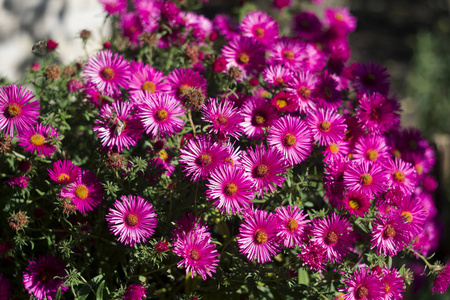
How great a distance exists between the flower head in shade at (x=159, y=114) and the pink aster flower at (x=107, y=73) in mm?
163

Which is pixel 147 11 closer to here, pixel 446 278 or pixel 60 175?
pixel 60 175

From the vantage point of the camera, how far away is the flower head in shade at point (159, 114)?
114 centimetres

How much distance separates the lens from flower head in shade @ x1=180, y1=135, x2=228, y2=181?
1058 mm

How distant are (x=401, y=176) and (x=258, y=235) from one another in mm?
495

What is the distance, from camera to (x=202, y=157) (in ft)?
3.49

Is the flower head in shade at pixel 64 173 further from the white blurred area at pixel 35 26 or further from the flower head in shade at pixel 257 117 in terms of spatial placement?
the white blurred area at pixel 35 26

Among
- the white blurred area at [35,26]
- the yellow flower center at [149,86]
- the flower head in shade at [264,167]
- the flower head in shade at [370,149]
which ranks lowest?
the flower head in shade at [370,149]

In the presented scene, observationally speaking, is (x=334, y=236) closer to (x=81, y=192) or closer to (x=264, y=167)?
(x=264, y=167)

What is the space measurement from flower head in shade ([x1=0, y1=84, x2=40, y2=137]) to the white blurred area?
1027 millimetres

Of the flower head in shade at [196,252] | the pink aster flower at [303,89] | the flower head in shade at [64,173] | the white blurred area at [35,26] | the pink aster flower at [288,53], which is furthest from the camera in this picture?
the white blurred area at [35,26]

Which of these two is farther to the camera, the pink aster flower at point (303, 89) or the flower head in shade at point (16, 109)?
the pink aster flower at point (303, 89)

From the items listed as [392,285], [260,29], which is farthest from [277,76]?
[392,285]

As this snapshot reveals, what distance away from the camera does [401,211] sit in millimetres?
1257

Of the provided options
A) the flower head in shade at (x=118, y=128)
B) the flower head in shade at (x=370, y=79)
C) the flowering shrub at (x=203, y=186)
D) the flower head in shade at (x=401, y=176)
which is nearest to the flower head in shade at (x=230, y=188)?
the flowering shrub at (x=203, y=186)
